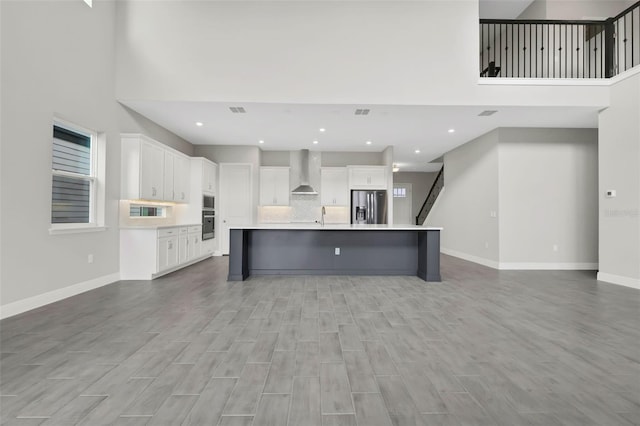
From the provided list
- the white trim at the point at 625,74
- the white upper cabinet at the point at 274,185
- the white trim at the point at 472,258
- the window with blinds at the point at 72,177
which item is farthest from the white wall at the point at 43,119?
the white trim at the point at 625,74

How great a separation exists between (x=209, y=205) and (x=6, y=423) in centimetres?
644

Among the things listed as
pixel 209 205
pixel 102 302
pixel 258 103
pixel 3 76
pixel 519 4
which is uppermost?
pixel 519 4

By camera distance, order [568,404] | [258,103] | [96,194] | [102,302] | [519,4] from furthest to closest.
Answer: [519,4]
[258,103]
[96,194]
[102,302]
[568,404]

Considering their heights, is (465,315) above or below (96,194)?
below

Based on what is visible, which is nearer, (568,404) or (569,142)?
(568,404)

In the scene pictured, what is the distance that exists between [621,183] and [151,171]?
8.20 metres

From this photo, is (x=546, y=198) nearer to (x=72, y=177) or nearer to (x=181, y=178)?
(x=181, y=178)

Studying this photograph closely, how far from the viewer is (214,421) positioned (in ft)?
5.14

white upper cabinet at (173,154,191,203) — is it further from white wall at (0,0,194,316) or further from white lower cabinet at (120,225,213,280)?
white wall at (0,0,194,316)

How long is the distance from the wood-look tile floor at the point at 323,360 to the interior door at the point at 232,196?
4.09 m

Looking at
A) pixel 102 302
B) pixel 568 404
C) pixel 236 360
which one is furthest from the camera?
pixel 102 302

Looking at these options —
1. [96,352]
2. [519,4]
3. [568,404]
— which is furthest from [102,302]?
[519,4]

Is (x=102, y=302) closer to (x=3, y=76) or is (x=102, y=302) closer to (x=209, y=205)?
(x=3, y=76)

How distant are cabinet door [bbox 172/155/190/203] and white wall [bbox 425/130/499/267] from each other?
699cm
